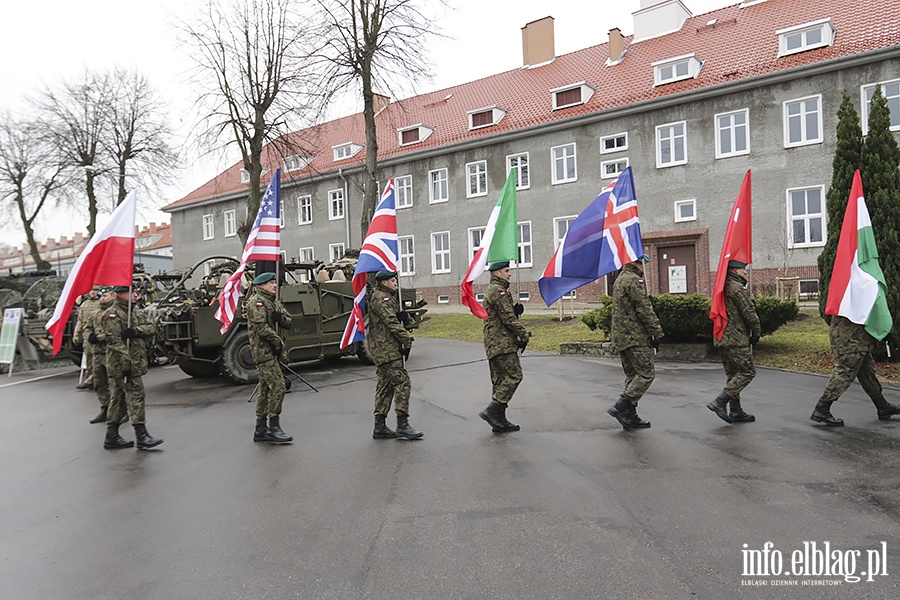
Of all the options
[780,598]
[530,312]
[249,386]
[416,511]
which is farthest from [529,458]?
[530,312]

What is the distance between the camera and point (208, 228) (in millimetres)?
42031

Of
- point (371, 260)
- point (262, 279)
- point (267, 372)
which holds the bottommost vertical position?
point (267, 372)

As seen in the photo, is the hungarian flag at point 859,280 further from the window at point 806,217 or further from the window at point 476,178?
the window at point 476,178

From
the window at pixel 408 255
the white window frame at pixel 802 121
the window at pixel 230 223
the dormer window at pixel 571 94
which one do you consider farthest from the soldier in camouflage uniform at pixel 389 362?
the window at pixel 230 223

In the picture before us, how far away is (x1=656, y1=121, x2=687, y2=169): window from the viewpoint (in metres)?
24.3

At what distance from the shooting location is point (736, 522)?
4.09 m

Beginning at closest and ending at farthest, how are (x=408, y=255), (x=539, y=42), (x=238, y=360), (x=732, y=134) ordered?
(x=238, y=360) → (x=732, y=134) → (x=408, y=255) → (x=539, y=42)

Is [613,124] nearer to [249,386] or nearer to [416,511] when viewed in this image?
[249,386]

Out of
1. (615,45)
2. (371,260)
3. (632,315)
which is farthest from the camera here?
(615,45)

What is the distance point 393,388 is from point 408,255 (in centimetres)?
2587

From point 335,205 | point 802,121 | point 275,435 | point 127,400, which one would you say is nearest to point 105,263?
point 127,400

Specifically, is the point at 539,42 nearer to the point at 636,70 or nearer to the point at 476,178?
the point at 636,70

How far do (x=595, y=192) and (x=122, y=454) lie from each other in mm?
22495

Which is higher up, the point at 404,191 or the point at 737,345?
the point at 404,191
